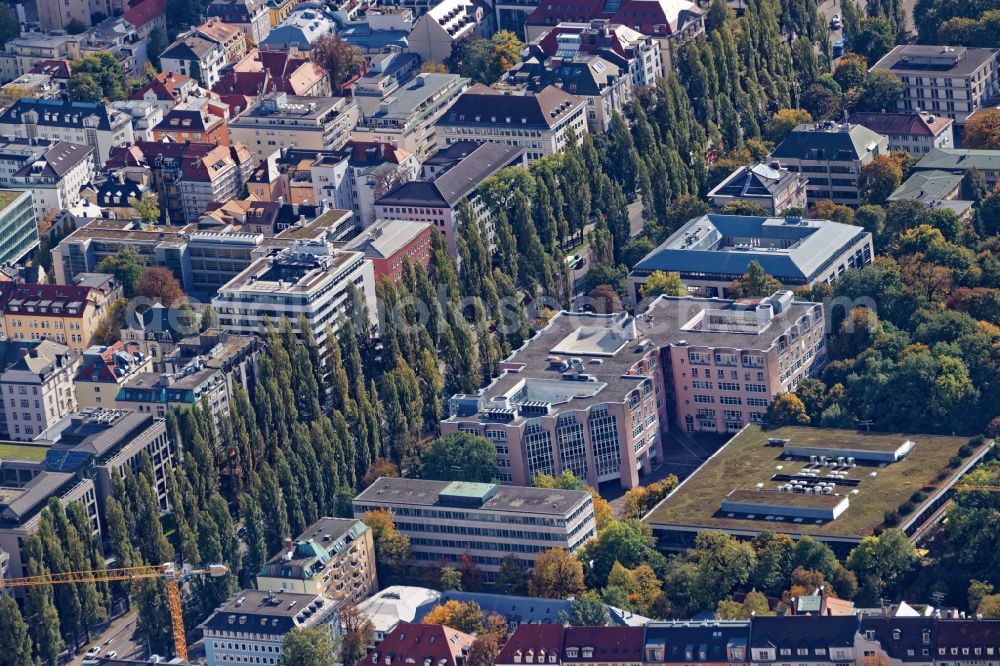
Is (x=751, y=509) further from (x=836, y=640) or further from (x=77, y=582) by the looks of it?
(x=77, y=582)

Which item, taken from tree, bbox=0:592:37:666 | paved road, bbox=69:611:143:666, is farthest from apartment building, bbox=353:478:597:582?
tree, bbox=0:592:37:666

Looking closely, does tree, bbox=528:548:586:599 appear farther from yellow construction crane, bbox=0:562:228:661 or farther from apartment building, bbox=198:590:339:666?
yellow construction crane, bbox=0:562:228:661

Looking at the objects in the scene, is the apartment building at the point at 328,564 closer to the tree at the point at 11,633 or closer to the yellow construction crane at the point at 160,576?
the yellow construction crane at the point at 160,576

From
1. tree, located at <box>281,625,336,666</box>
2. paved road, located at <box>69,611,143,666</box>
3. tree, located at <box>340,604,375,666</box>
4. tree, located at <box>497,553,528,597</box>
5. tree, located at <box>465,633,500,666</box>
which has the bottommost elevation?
paved road, located at <box>69,611,143,666</box>

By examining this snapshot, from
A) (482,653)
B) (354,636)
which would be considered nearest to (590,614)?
(482,653)

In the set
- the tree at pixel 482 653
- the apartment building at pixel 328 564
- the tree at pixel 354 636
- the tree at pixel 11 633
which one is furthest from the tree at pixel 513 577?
the tree at pixel 11 633

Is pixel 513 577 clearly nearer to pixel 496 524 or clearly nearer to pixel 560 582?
pixel 560 582

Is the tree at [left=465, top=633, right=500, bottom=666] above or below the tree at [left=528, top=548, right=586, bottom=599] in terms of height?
above

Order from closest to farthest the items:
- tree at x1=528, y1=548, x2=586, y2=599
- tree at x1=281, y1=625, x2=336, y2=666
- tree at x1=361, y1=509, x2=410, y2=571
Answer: tree at x1=281, y1=625, x2=336, y2=666 < tree at x1=528, y1=548, x2=586, y2=599 < tree at x1=361, y1=509, x2=410, y2=571
